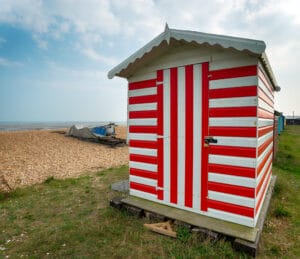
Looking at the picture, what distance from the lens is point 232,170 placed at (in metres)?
2.92

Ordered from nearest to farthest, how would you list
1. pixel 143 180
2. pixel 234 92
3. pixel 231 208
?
pixel 234 92 < pixel 231 208 < pixel 143 180

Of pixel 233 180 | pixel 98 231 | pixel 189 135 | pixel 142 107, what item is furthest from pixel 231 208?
pixel 142 107

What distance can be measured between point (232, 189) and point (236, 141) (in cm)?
72

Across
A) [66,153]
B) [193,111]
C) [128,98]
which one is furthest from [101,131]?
[193,111]

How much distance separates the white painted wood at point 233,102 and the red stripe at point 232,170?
91cm

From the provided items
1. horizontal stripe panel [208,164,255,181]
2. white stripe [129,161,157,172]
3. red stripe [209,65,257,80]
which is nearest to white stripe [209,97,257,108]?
red stripe [209,65,257,80]

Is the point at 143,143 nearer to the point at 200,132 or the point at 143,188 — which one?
the point at 143,188

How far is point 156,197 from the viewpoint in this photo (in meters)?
3.73

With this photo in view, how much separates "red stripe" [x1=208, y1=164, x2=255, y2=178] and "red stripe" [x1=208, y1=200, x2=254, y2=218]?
0.48m

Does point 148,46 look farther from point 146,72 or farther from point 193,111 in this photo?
point 193,111

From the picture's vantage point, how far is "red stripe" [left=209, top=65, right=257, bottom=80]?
2728mm

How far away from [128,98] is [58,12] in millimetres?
6172

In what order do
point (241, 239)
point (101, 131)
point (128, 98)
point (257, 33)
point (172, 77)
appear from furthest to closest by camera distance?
point (101, 131) < point (257, 33) < point (128, 98) < point (172, 77) < point (241, 239)

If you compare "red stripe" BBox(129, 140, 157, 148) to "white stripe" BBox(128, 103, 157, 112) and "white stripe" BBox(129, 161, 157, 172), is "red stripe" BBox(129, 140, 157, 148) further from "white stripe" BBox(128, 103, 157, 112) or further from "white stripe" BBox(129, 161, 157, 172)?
"white stripe" BBox(128, 103, 157, 112)
